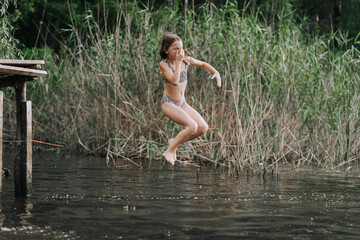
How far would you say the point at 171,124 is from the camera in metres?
11.7

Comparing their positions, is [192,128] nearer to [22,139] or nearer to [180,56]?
[180,56]

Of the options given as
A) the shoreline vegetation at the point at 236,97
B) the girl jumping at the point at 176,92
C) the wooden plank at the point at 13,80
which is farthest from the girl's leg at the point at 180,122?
the shoreline vegetation at the point at 236,97

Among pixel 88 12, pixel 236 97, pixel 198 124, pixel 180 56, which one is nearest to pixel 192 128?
pixel 198 124

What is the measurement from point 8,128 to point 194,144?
5.11 meters

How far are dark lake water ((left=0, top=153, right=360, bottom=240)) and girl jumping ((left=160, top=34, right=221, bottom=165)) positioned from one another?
75cm

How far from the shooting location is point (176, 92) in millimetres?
7961

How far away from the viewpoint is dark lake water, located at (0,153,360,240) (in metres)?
6.04

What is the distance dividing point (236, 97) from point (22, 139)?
13.4 ft

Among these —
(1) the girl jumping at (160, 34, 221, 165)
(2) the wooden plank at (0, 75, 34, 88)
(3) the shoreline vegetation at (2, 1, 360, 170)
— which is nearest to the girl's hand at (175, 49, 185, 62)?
(1) the girl jumping at (160, 34, 221, 165)

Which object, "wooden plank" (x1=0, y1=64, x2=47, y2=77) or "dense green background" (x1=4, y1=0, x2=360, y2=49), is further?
"dense green background" (x1=4, y1=0, x2=360, y2=49)

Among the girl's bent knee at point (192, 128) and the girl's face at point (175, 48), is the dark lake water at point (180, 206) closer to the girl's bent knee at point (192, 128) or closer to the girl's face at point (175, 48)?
the girl's bent knee at point (192, 128)

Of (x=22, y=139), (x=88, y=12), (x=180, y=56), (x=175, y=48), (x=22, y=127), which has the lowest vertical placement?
(x=22, y=139)

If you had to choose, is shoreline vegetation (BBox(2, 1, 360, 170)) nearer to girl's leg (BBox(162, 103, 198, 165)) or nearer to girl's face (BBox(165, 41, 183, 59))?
girl's leg (BBox(162, 103, 198, 165))

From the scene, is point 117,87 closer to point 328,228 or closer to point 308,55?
point 308,55
